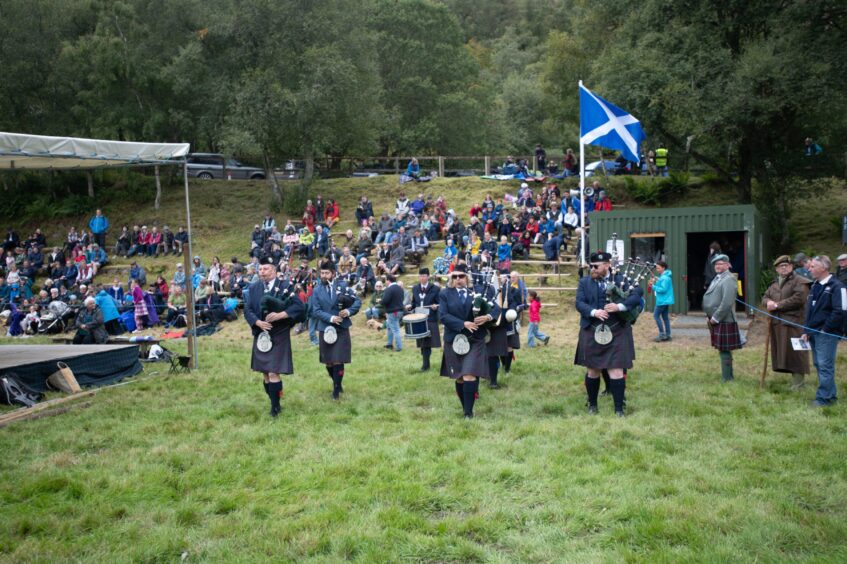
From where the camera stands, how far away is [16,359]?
11133 millimetres

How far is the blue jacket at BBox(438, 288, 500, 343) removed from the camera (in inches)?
324

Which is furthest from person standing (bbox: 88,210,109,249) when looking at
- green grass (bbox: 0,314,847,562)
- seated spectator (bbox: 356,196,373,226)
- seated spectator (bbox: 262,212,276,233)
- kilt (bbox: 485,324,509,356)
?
kilt (bbox: 485,324,509,356)

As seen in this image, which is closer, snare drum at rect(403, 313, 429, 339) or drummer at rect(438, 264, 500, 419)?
drummer at rect(438, 264, 500, 419)

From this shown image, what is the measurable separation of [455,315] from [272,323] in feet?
6.89

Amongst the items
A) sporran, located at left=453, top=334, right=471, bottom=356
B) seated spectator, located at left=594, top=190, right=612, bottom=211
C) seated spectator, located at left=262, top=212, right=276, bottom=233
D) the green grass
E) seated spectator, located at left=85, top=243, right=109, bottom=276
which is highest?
seated spectator, located at left=594, top=190, right=612, bottom=211

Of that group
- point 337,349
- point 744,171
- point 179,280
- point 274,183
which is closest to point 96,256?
point 179,280

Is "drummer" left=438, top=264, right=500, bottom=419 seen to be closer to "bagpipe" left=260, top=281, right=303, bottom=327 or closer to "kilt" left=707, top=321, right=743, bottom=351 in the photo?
"bagpipe" left=260, top=281, right=303, bottom=327

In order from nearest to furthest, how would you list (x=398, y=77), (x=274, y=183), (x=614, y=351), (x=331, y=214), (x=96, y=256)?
(x=614, y=351) < (x=96, y=256) < (x=331, y=214) < (x=274, y=183) < (x=398, y=77)

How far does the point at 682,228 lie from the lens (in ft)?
57.2

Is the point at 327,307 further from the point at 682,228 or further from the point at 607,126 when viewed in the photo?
the point at 682,228

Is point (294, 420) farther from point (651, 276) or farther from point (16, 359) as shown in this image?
point (651, 276)

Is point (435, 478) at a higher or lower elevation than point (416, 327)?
lower

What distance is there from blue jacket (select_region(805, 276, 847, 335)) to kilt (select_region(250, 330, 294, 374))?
19.2 ft

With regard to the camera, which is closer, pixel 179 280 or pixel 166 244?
pixel 179 280
